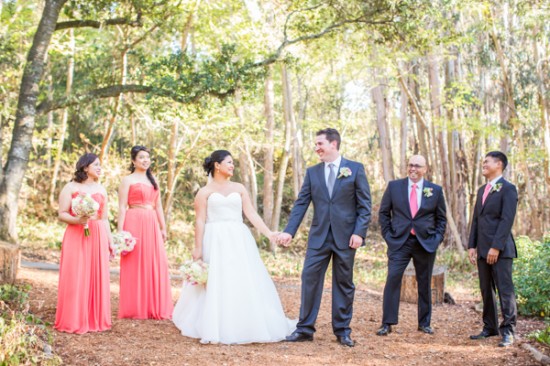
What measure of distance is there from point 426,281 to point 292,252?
13.4 metres

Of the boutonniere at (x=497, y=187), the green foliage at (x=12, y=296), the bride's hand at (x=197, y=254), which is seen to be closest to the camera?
the boutonniere at (x=497, y=187)

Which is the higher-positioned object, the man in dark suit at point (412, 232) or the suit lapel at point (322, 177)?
the suit lapel at point (322, 177)

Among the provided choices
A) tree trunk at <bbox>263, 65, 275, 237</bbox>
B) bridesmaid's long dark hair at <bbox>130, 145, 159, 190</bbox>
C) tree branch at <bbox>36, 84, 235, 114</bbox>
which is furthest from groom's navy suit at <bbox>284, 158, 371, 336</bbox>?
tree trunk at <bbox>263, 65, 275, 237</bbox>

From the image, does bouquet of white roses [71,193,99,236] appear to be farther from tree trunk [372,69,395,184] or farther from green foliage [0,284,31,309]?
tree trunk [372,69,395,184]

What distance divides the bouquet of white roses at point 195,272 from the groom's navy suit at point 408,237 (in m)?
2.09

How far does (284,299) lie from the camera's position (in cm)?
918

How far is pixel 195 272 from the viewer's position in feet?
19.9

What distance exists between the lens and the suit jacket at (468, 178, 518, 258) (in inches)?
238

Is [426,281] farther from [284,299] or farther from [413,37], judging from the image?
[413,37]

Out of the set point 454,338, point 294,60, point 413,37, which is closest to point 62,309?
point 454,338

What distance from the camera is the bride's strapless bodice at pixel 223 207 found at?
6266 mm

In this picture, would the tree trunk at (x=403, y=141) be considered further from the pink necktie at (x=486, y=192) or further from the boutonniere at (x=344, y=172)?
the boutonniere at (x=344, y=172)

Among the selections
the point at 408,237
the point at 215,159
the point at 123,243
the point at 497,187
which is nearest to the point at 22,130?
the point at 123,243

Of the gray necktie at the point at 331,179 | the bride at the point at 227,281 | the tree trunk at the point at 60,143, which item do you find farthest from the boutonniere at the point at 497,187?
the tree trunk at the point at 60,143
